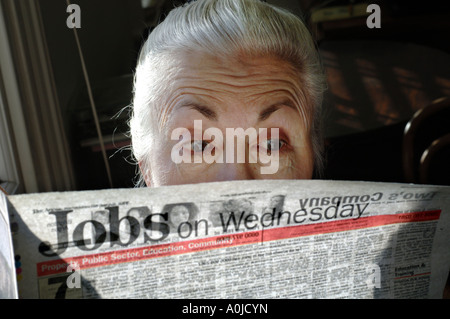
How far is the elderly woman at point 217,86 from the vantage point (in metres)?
0.71

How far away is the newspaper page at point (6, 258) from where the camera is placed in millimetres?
579

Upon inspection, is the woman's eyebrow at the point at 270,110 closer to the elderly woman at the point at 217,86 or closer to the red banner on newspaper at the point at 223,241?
the elderly woman at the point at 217,86

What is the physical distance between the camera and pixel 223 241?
67 centimetres

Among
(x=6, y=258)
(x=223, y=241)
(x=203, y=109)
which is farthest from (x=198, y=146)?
(x=6, y=258)

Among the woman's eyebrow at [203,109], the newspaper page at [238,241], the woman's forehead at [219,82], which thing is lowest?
the newspaper page at [238,241]

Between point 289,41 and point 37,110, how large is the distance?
1.48ft

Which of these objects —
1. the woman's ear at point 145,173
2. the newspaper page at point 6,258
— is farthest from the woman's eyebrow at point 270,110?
the newspaper page at point 6,258

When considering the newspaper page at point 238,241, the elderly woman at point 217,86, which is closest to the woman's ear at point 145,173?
the elderly woman at point 217,86

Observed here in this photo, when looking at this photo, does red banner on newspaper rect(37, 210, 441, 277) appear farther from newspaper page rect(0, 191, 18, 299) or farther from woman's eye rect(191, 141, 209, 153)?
woman's eye rect(191, 141, 209, 153)

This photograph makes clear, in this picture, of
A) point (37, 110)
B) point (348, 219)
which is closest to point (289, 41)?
point (348, 219)

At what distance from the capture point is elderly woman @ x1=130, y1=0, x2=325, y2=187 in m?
0.71

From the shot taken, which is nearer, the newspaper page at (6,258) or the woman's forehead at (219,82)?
the newspaper page at (6,258)

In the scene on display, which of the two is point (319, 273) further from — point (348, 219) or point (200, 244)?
point (200, 244)

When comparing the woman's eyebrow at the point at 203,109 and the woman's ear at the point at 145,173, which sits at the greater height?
the woman's eyebrow at the point at 203,109
